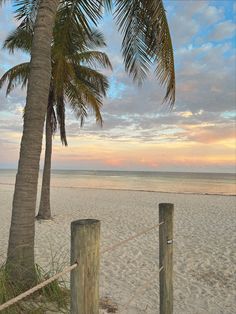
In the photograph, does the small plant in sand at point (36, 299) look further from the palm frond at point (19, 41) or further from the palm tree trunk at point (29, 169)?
the palm frond at point (19, 41)

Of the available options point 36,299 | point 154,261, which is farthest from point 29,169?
point 154,261

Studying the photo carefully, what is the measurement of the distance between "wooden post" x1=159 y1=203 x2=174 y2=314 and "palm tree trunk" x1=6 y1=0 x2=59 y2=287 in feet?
5.17

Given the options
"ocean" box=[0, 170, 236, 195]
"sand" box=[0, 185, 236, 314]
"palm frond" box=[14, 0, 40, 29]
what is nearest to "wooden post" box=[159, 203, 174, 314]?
"sand" box=[0, 185, 236, 314]

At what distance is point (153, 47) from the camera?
582 cm

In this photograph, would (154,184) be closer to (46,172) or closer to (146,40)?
(46,172)

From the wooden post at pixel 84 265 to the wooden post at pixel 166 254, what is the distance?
67.0 inches

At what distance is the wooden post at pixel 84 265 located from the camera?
6.98ft

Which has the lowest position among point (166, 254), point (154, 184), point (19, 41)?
point (154, 184)

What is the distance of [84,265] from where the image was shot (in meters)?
2.16

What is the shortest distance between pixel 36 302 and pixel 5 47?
10215 mm

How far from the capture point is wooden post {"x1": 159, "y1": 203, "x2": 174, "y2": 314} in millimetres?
3812

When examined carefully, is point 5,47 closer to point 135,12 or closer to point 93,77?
point 93,77

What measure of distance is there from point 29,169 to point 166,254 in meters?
1.94

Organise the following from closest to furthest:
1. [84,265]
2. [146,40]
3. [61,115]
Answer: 1. [84,265]
2. [146,40]
3. [61,115]
